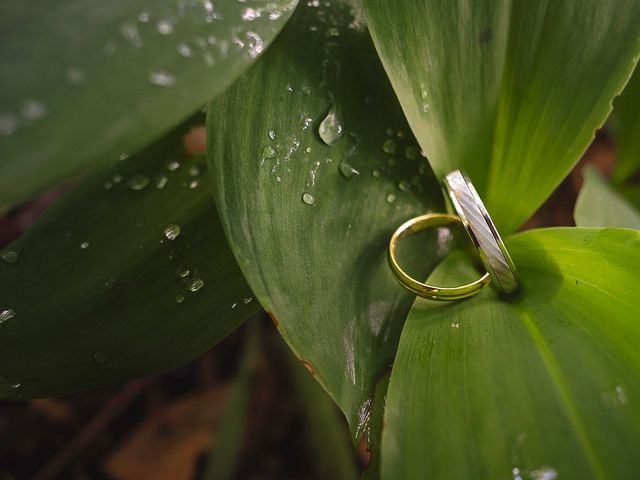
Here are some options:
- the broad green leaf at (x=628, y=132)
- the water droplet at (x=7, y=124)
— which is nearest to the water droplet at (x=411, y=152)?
the water droplet at (x=7, y=124)

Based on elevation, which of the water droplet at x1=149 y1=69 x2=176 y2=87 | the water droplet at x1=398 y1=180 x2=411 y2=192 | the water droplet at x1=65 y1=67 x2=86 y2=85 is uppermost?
the water droplet at x1=65 y1=67 x2=86 y2=85

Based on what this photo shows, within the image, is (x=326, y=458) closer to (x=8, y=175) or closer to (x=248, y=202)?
(x=248, y=202)

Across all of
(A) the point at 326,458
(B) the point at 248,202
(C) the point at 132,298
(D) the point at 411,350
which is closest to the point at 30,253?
(C) the point at 132,298

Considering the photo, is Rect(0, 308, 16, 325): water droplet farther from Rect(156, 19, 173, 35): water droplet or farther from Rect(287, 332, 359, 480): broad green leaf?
Rect(287, 332, 359, 480): broad green leaf

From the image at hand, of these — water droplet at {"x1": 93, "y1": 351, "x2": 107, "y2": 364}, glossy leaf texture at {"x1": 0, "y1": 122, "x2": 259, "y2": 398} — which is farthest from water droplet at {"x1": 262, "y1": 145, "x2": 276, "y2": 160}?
water droplet at {"x1": 93, "y1": 351, "x2": 107, "y2": 364}

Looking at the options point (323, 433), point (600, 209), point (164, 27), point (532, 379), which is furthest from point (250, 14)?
point (323, 433)
